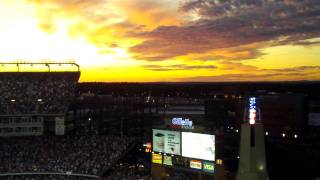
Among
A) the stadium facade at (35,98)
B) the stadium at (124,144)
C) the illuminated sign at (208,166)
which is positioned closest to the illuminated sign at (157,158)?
the stadium at (124,144)

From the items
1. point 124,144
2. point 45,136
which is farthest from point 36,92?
point 124,144

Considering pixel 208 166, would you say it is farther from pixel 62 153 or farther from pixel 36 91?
pixel 36 91

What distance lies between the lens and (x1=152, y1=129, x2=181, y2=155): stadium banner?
36.8 metres

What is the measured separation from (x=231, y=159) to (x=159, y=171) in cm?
1843

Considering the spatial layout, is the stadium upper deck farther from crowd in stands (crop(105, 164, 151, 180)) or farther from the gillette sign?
the gillette sign

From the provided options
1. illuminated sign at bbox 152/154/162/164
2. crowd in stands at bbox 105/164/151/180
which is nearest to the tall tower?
illuminated sign at bbox 152/154/162/164

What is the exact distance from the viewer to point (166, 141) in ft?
123

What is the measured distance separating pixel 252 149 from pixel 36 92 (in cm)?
3990

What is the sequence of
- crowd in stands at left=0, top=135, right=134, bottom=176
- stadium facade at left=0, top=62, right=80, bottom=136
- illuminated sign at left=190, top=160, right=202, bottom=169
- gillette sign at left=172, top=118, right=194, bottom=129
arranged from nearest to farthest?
illuminated sign at left=190, top=160, right=202, bottom=169
gillette sign at left=172, top=118, right=194, bottom=129
crowd in stands at left=0, top=135, right=134, bottom=176
stadium facade at left=0, top=62, right=80, bottom=136

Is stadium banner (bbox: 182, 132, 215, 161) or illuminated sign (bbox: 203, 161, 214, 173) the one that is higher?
stadium banner (bbox: 182, 132, 215, 161)

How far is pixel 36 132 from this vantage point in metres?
56.4

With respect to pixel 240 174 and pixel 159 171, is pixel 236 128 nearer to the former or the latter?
pixel 159 171

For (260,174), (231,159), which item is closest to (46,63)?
(231,159)

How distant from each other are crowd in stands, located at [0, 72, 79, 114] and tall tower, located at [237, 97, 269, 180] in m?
34.2
